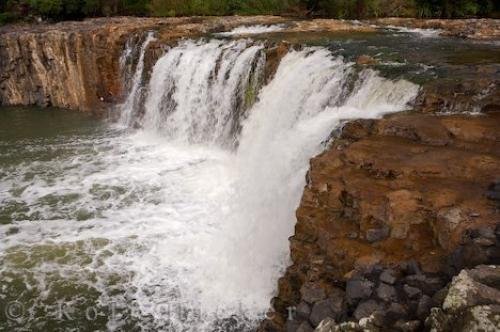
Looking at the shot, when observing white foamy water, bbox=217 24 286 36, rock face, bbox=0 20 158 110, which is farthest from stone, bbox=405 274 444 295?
rock face, bbox=0 20 158 110

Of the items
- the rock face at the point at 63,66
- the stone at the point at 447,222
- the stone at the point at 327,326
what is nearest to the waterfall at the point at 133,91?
the rock face at the point at 63,66

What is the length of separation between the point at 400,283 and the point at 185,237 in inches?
201

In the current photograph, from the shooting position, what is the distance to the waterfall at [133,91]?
16734 mm

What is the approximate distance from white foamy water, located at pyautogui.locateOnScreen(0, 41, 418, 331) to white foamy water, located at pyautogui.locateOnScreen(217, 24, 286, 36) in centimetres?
286

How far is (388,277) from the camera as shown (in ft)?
16.5

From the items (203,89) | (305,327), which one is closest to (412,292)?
(305,327)

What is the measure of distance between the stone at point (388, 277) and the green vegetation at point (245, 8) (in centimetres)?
1801

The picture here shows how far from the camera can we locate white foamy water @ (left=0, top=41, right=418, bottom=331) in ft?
25.8

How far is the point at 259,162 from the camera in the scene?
10766 millimetres

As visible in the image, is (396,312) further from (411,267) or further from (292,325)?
(292,325)

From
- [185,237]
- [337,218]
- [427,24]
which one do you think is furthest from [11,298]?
[427,24]

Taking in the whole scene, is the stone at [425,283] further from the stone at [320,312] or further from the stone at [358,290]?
the stone at [320,312]

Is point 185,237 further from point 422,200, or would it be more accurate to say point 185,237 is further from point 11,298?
point 422,200

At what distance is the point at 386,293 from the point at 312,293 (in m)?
1.04
